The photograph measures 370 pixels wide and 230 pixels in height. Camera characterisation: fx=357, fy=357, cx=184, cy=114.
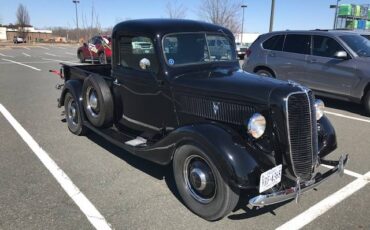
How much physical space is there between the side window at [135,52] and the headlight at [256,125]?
61.2 inches

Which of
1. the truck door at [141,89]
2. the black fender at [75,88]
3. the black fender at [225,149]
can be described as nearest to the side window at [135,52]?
the truck door at [141,89]

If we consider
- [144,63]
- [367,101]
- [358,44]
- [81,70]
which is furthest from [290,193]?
[358,44]

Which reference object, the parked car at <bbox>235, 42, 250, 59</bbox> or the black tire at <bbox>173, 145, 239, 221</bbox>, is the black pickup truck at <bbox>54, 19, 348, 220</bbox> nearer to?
the black tire at <bbox>173, 145, 239, 221</bbox>

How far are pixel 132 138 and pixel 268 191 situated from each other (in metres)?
2.09

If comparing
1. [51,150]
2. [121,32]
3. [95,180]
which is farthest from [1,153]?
[121,32]

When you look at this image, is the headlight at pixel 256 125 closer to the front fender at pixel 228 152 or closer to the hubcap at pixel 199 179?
the front fender at pixel 228 152

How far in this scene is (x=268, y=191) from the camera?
3.26m

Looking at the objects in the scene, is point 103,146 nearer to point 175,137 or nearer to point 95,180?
point 95,180

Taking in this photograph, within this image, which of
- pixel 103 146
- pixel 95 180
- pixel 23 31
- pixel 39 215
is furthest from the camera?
pixel 23 31

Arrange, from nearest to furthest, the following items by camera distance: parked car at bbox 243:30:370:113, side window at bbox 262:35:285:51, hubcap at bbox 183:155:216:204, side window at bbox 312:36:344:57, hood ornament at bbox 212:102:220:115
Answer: hubcap at bbox 183:155:216:204 < hood ornament at bbox 212:102:220:115 < parked car at bbox 243:30:370:113 < side window at bbox 312:36:344:57 < side window at bbox 262:35:285:51

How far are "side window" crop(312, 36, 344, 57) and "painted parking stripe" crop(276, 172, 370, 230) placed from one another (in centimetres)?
444

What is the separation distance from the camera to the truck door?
4.41 meters

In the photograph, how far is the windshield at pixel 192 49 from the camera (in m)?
4.39

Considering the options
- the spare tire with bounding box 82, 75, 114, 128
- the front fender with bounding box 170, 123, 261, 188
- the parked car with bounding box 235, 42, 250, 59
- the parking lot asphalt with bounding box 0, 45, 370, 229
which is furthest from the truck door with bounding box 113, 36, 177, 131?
the parked car with bounding box 235, 42, 250, 59
